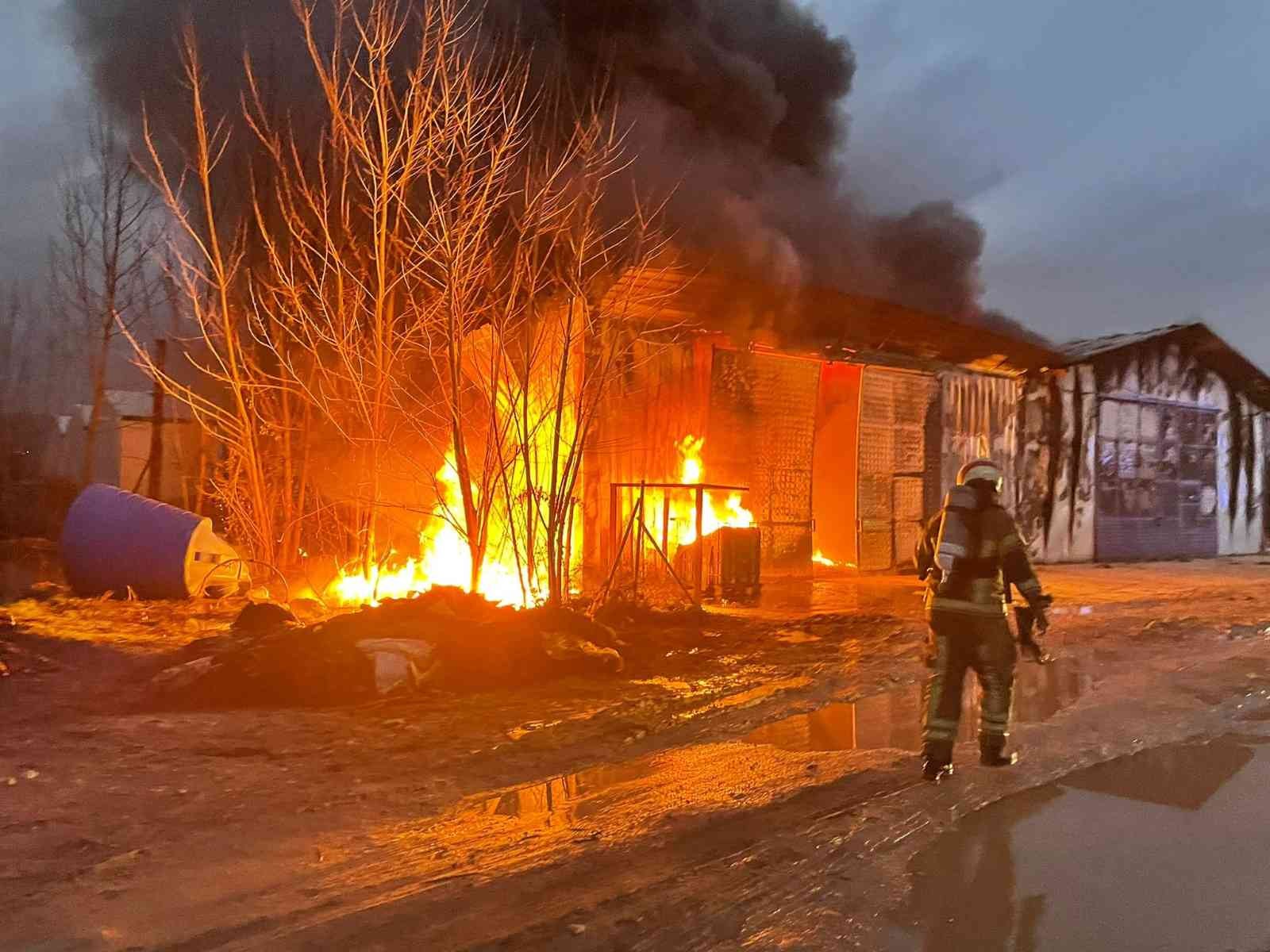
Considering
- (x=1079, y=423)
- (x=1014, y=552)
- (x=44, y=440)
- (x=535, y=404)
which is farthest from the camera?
(x=44, y=440)

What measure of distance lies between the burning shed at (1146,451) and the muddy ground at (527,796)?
968 centimetres

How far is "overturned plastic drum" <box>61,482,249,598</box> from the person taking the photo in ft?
32.3

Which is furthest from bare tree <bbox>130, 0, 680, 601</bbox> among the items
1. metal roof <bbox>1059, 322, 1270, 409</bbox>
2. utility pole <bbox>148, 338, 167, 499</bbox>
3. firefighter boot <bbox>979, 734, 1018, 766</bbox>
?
metal roof <bbox>1059, 322, 1270, 409</bbox>

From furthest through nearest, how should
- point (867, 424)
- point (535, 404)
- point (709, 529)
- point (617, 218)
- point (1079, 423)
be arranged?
1. point (1079, 423)
2. point (867, 424)
3. point (709, 529)
4. point (617, 218)
5. point (535, 404)

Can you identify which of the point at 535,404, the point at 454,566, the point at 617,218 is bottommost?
the point at 454,566

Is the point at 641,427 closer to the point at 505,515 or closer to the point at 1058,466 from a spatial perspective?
the point at 505,515

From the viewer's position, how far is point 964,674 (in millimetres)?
4590

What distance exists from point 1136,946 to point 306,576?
30.2ft

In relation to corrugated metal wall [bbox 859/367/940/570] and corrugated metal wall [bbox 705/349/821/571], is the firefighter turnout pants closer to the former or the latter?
corrugated metal wall [bbox 705/349/821/571]

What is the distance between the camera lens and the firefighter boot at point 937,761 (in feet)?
14.9

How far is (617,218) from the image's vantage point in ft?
32.9

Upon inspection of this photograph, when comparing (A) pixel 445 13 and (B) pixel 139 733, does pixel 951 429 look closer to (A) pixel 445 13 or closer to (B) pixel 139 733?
(A) pixel 445 13

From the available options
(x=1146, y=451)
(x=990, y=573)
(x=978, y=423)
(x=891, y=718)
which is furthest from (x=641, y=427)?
(x=1146, y=451)

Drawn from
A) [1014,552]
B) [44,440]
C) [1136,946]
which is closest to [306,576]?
[1014,552]
